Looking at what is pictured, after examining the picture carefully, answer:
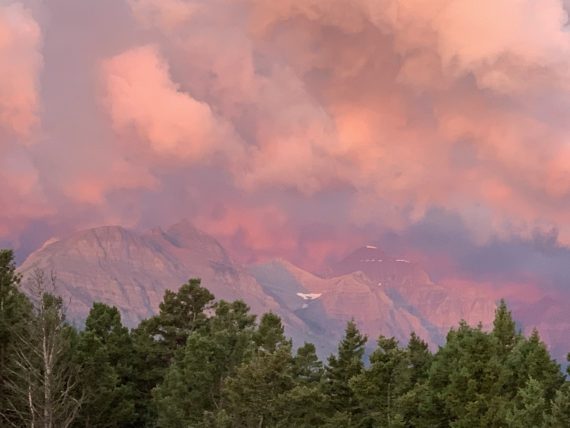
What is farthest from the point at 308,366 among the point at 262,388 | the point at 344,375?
the point at 262,388

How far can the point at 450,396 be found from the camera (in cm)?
6122

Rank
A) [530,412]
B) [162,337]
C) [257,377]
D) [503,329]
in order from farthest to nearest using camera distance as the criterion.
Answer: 1. [162,337]
2. [503,329]
3. [257,377]
4. [530,412]

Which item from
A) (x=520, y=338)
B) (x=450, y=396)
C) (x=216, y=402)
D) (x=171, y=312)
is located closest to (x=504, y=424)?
(x=450, y=396)

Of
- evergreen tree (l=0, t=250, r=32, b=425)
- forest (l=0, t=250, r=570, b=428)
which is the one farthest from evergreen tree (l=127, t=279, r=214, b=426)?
evergreen tree (l=0, t=250, r=32, b=425)

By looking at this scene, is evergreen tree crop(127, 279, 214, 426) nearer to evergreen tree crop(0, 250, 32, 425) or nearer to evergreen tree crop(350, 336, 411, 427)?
evergreen tree crop(0, 250, 32, 425)

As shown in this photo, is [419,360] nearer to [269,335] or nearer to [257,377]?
[269,335]

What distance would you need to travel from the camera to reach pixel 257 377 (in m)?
59.1

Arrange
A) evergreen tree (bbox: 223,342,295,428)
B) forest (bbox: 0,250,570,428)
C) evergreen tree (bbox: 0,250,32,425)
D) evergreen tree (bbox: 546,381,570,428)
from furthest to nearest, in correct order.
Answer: evergreen tree (bbox: 0,250,32,425) < evergreen tree (bbox: 223,342,295,428) < evergreen tree (bbox: 546,381,570,428) < forest (bbox: 0,250,570,428)

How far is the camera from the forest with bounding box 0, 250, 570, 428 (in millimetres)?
53156

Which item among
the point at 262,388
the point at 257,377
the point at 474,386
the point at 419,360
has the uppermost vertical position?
the point at 419,360

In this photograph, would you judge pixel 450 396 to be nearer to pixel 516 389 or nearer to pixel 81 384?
pixel 516 389

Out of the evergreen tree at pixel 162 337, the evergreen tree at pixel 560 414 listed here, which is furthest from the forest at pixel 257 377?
the evergreen tree at pixel 162 337

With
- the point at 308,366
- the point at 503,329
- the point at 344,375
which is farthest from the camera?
the point at 308,366

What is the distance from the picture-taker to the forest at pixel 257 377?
5316 centimetres
